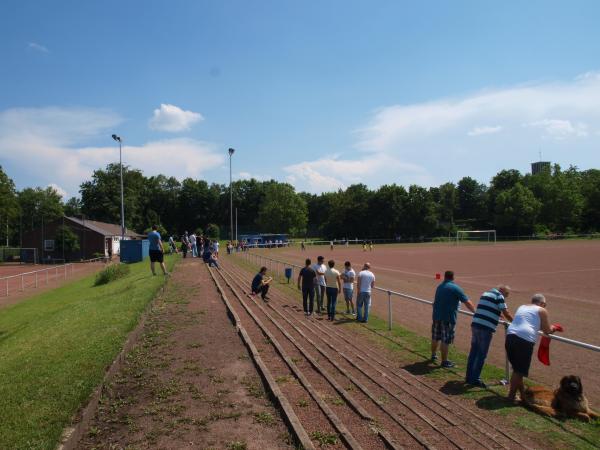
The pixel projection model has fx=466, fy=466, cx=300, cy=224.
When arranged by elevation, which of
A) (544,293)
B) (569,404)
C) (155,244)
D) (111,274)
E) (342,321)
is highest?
(155,244)

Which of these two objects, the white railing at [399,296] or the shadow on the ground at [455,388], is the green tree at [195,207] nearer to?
the white railing at [399,296]

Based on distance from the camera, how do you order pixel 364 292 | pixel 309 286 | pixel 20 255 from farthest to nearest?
pixel 20 255 < pixel 309 286 < pixel 364 292

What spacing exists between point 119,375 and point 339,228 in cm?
8693

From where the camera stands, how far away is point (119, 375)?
7379mm

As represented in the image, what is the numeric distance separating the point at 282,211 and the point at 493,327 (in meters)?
87.5

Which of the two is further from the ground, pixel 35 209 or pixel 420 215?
pixel 35 209

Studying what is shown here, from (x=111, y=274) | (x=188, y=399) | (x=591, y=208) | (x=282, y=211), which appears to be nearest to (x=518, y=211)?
(x=591, y=208)

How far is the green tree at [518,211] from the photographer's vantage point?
90812 mm

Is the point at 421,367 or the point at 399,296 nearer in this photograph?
the point at 421,367

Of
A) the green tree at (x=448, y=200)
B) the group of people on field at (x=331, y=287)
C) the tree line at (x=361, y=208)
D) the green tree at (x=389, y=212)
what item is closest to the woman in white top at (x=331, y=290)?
the group of people on field at (x=331, y=287)

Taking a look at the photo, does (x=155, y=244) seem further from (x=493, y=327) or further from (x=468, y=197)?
(x=468, y=197)

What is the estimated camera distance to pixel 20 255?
58750mm

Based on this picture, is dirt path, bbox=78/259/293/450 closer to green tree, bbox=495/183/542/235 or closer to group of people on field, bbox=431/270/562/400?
group of people on field, bbox=431/270/562/400

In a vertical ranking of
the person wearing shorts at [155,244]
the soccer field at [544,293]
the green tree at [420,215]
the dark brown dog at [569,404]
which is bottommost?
the soccer field at [544,293]
